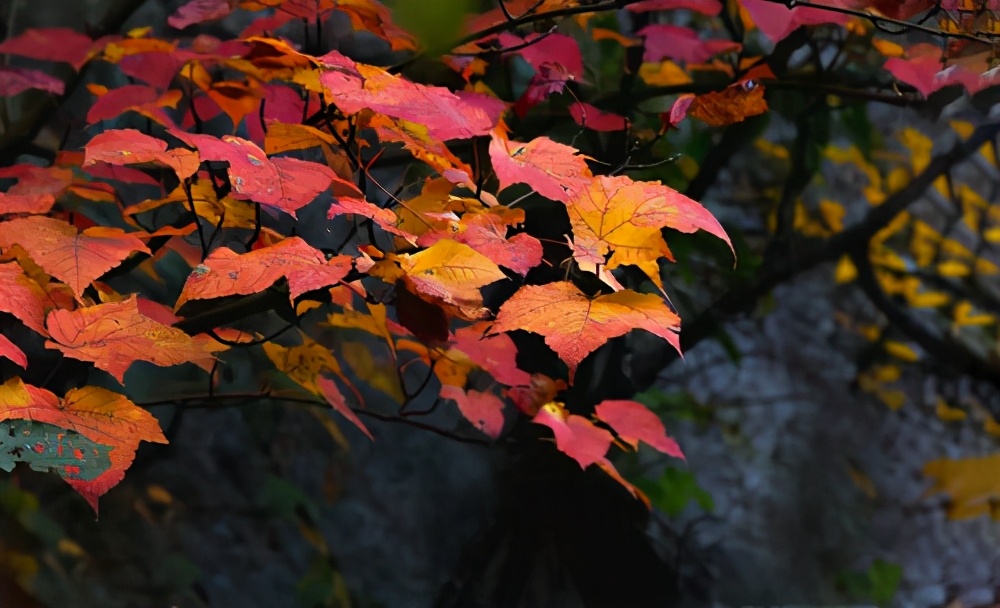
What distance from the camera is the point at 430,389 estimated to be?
984 millimetres

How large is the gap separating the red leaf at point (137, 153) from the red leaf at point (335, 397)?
17.1 inches

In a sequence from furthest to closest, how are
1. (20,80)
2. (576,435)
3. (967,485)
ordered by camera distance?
(967,485) → (20,80) → (576,435)

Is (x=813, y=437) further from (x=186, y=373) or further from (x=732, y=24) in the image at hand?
(x=186, y=373)

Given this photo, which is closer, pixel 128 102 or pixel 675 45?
pixel 128 102

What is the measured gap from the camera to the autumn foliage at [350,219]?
51cm

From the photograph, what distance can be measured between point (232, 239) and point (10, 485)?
24.0 inches

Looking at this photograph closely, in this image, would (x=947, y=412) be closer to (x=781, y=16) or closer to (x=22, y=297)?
(x=781, y=16)

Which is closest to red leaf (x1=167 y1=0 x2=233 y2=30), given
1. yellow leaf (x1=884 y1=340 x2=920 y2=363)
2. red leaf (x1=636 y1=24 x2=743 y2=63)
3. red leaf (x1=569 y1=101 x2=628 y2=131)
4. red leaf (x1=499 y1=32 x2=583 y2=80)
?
red leaf (x1=499 y1=32 x2=583 y2=80)

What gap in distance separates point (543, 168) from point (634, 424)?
45 cm

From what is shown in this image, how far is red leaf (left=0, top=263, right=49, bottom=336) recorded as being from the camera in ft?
1.78

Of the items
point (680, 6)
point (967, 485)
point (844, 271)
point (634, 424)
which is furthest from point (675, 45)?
point (967, 485)

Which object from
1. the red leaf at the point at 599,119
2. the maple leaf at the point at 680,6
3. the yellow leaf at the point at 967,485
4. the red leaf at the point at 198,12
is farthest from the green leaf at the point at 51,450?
the yellow leaf at the point at 967,485

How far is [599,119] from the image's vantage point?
0.94 m

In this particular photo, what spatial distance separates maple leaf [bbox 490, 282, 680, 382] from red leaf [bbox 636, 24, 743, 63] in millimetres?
611
